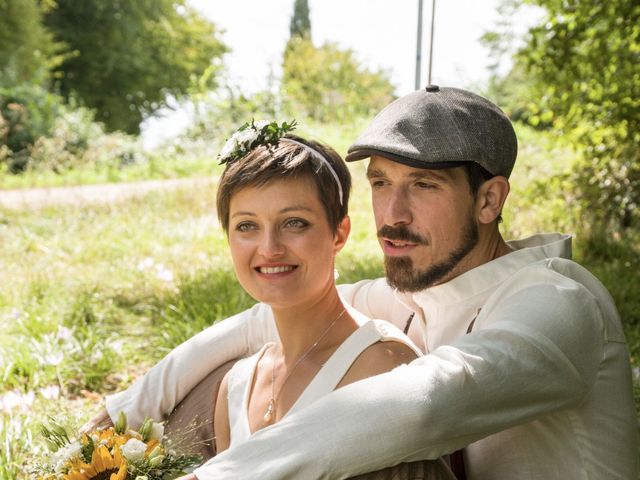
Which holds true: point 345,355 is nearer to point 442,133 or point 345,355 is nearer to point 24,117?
point 442,133

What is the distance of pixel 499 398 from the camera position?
185 centimetres

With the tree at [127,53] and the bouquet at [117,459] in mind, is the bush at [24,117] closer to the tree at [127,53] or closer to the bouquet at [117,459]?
the tree at [127,53]

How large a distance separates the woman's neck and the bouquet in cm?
52

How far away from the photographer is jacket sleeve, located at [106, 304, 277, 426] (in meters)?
3.10

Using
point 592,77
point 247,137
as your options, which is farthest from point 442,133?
point 592,77

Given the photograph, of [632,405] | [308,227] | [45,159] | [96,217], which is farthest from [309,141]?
[45,159]

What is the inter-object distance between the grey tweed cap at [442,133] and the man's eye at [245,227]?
1.43 feet

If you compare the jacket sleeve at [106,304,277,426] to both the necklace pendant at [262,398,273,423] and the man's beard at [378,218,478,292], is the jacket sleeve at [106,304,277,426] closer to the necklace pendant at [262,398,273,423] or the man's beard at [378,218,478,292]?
the necklace pendant at [262,398,273,423]

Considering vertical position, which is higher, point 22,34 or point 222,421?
point 22,34

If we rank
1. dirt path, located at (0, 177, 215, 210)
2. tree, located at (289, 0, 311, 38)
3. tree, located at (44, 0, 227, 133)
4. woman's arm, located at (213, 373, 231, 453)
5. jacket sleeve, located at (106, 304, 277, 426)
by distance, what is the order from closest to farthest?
woman's arm, located at (213, 373, 231, 453)
jacket sleeve, located at (106, 304, 277, 426)
dirt path, located at (0, 177, 215, 210)
tree, located at (44, 0, 227, 133)
tree, located at (289, 0, 311, 38)

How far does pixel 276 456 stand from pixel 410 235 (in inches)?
39.6

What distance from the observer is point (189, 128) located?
55.4ft

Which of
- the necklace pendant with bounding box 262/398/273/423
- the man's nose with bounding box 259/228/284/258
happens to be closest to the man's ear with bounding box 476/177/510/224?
the man's nose with bounding box 259/228/284/258

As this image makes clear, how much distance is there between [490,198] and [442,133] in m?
0.30
